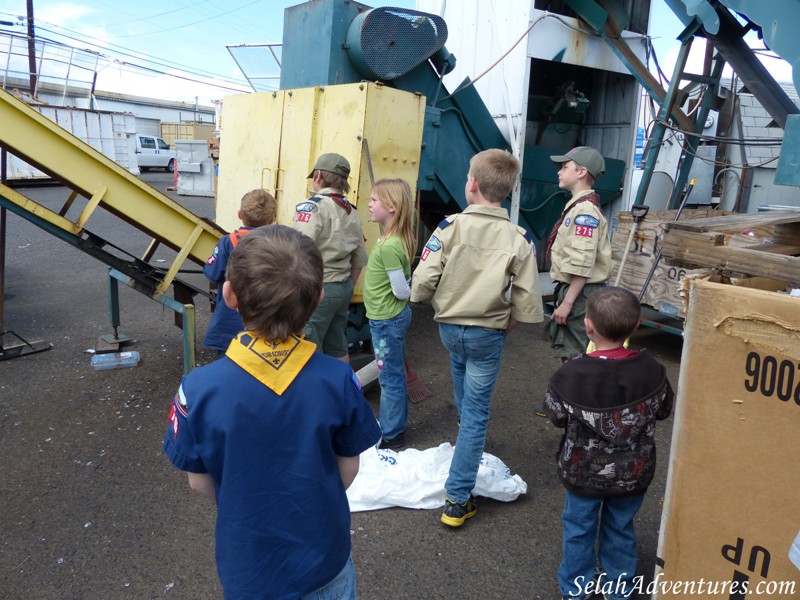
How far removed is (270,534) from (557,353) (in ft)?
8.12

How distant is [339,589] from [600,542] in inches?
48.9

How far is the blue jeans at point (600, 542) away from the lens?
226 centimetres

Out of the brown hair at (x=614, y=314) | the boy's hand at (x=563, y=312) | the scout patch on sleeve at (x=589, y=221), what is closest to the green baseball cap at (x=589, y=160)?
the scout patch on sleeve at (x=589, y=221)

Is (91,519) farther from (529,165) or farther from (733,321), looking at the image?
(529,165)

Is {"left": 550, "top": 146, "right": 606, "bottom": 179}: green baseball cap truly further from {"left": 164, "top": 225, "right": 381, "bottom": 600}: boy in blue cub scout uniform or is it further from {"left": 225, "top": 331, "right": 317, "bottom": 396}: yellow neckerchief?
{"left": 225, "top": 331, "right": 317, "bottom": 396}: yellow neckerchief

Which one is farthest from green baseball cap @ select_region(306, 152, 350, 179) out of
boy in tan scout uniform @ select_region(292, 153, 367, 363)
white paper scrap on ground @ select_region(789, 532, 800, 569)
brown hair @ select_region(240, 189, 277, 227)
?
white paper scrap on ground @ select_region(789, 532, 800, 569)

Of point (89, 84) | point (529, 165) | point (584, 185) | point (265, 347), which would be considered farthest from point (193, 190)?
point (265, 347)

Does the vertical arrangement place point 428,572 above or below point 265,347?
below

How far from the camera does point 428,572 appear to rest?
262 cm

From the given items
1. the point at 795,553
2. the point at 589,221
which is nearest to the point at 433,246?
the point at 589,221

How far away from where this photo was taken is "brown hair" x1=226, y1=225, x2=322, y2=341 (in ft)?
4.52

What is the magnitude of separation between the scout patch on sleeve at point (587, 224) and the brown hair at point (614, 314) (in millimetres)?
1141

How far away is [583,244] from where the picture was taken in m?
3.32

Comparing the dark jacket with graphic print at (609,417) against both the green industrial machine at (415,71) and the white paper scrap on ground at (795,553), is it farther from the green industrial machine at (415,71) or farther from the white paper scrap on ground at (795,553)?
the green industrial machine at (415,71)
